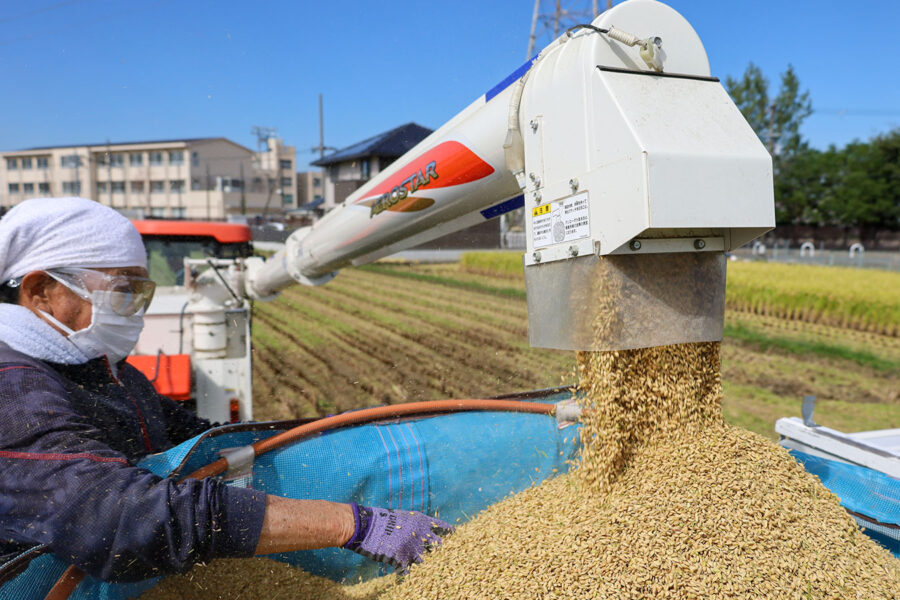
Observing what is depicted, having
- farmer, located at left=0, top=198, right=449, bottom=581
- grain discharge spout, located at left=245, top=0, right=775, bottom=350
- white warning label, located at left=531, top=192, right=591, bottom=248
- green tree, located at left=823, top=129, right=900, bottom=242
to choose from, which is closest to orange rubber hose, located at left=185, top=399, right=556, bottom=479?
farmer, located at left=0, top=198, right=449, bottom=581

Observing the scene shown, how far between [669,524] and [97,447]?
147 centimetres

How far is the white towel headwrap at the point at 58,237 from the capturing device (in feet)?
5.57

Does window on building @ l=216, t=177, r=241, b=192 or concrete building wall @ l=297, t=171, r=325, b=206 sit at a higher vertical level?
concrete building wall @ l=297, t=171, r=325, b=206

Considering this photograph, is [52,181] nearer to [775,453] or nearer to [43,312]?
[43,312]

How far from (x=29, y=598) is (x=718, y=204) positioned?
1.85 metres

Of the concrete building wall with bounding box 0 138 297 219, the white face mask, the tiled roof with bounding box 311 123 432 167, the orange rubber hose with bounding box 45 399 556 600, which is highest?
the concrete building wall with bounding box 0 138 297 219

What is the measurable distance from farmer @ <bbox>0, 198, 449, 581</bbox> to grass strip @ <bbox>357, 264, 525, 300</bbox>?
1410 cm

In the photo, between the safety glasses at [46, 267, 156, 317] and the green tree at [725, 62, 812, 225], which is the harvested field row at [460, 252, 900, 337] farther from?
the green tree at [725, 62, 812, 225]

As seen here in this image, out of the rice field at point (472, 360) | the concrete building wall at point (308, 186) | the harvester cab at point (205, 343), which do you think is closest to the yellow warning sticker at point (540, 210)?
the rice field at point (472, 360)

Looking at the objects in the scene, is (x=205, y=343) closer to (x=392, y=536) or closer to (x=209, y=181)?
(x=392, y=536)

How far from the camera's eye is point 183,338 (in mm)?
4344

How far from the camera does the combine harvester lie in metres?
1.37

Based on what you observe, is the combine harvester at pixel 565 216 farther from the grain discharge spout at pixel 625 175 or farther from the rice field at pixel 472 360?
the rice field at pixel 472 360

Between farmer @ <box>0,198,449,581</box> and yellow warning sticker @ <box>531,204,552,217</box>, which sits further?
yellow warning sticker @ <box>531,204,552,217</box>
